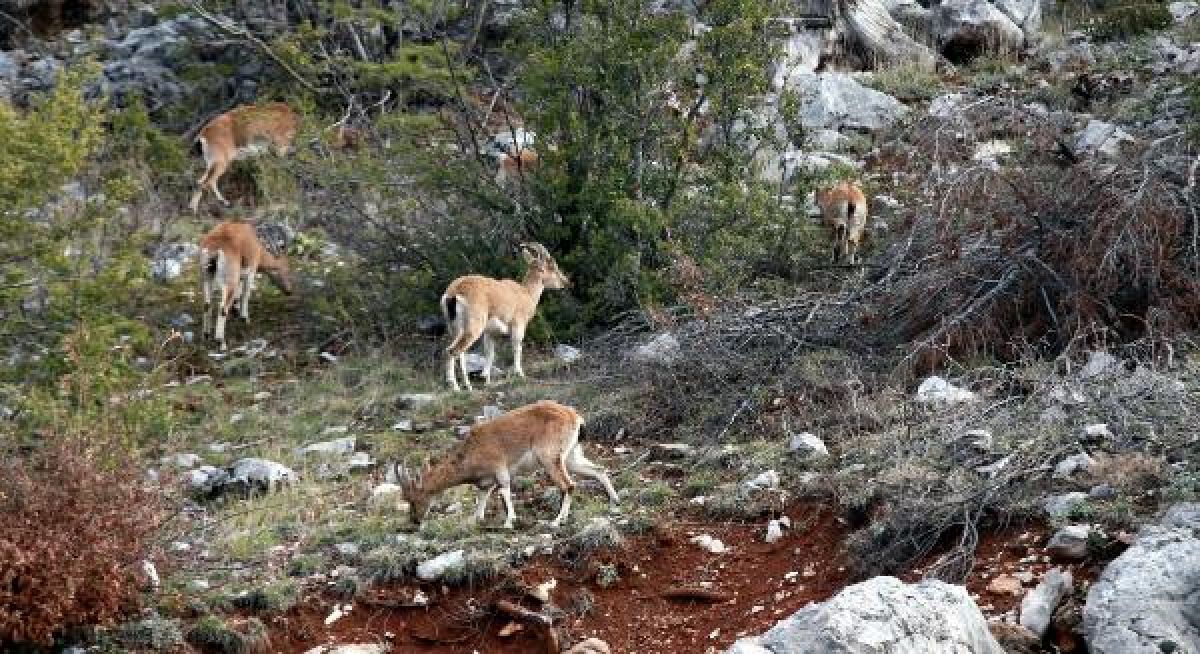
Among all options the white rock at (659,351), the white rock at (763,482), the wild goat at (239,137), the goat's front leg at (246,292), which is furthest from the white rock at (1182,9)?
the white rock at (763,482)

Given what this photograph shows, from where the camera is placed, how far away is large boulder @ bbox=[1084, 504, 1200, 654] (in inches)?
279

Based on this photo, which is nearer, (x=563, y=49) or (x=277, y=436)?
(x=277, y=436)

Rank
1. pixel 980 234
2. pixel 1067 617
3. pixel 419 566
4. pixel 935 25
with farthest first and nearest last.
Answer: pixel 935 25 → pixel 980 234 → pixel 419 566 → pixel 1067 617

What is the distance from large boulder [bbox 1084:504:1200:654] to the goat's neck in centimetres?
829

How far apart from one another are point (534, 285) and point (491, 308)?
78cm

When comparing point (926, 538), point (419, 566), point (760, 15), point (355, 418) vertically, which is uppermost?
point (760, 15)

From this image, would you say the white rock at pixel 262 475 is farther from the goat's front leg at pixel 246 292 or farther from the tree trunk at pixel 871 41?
the tree trunk at pixel 871 41

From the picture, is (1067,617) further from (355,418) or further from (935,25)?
(935,25)

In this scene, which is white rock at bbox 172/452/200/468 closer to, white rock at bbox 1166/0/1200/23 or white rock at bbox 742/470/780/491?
white rock at bbox 742/470/780/491

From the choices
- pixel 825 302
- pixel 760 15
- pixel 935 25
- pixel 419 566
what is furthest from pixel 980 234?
pixel 935 25

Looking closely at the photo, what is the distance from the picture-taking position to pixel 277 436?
1332 centimetres

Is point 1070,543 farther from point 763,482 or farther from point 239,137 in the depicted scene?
point 239,137

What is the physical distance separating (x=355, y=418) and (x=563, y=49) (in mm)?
4138

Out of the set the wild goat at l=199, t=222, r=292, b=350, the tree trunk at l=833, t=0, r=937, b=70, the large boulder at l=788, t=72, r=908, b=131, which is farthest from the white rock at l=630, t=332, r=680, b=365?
the tree trunk at l=833, t=0, r=937, b=70
